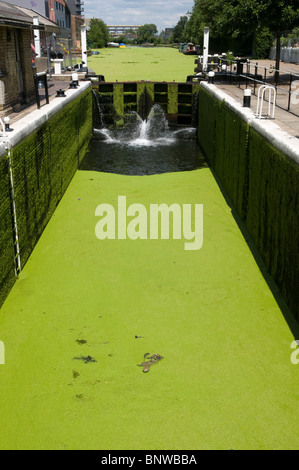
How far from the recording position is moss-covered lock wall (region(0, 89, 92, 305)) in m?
7.23

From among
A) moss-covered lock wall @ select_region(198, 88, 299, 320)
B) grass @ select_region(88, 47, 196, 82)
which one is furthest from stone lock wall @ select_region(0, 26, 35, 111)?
grass @ select_region(88, 47, 196, 82)

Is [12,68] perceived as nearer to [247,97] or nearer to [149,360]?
[247,97]

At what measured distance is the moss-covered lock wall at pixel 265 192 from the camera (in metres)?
6.68

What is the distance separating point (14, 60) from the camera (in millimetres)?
14758

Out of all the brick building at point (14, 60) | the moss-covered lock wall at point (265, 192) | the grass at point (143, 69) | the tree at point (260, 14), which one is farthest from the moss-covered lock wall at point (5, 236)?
the grass at point (143, 69)

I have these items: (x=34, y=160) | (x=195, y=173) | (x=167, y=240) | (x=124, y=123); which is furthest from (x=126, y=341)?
(x=124, y=123)

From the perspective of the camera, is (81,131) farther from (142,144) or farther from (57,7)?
(57,7)

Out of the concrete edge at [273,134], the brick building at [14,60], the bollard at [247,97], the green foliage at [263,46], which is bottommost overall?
the concrete edge at [273,134]

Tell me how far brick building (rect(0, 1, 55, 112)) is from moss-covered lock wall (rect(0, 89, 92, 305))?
5.18ft

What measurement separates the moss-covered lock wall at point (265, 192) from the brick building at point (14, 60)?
5.89 m

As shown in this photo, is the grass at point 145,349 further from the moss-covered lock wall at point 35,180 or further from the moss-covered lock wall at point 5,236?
the moss-covered lock wall at point 35,180

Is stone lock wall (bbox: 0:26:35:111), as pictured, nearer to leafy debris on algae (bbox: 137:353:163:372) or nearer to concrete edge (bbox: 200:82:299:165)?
concrete edge (bbox: 200:82:299:165)

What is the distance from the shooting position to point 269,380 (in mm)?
5574

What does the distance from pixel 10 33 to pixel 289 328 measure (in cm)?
1200
